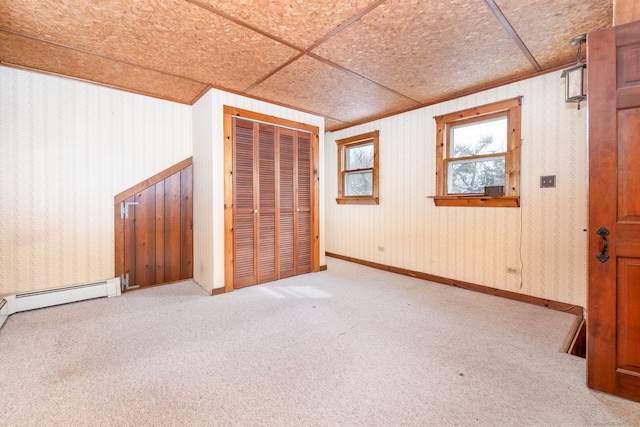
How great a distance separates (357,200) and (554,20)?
3.36 meters

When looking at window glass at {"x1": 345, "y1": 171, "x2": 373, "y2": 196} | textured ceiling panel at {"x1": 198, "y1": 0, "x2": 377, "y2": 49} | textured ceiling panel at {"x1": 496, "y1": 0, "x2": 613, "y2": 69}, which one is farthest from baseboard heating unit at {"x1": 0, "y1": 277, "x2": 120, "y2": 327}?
textured ceiling panel at {"x1": 496, "y1": 0, "x2": 613, "y2": 69}

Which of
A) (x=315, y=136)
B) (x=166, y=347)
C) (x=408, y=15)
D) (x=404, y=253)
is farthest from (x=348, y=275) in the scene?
(x=408, y=15)

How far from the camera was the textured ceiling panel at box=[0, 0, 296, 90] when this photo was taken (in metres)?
1.98

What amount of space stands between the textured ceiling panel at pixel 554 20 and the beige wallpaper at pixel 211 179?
283cm

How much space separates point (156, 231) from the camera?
143 inches

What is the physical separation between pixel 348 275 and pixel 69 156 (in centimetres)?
383

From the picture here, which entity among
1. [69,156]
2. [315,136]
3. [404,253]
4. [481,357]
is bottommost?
[481,357]

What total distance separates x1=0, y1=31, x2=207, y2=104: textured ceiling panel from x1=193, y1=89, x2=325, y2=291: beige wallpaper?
31cm

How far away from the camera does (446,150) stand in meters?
3.80

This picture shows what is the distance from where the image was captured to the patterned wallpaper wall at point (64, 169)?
2.85 meters

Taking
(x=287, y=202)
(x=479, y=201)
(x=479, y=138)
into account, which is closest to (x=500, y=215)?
(x=479, y=201)

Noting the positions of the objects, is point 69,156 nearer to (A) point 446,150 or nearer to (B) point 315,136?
(B) point 315,136

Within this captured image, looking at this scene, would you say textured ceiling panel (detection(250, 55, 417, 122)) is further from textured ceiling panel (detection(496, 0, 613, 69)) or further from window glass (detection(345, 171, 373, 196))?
textured ceiling panel (detection(496, 0, 613, 69))

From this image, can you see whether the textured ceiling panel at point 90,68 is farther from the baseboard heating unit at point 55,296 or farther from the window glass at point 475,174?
the window glass at point 475,174
